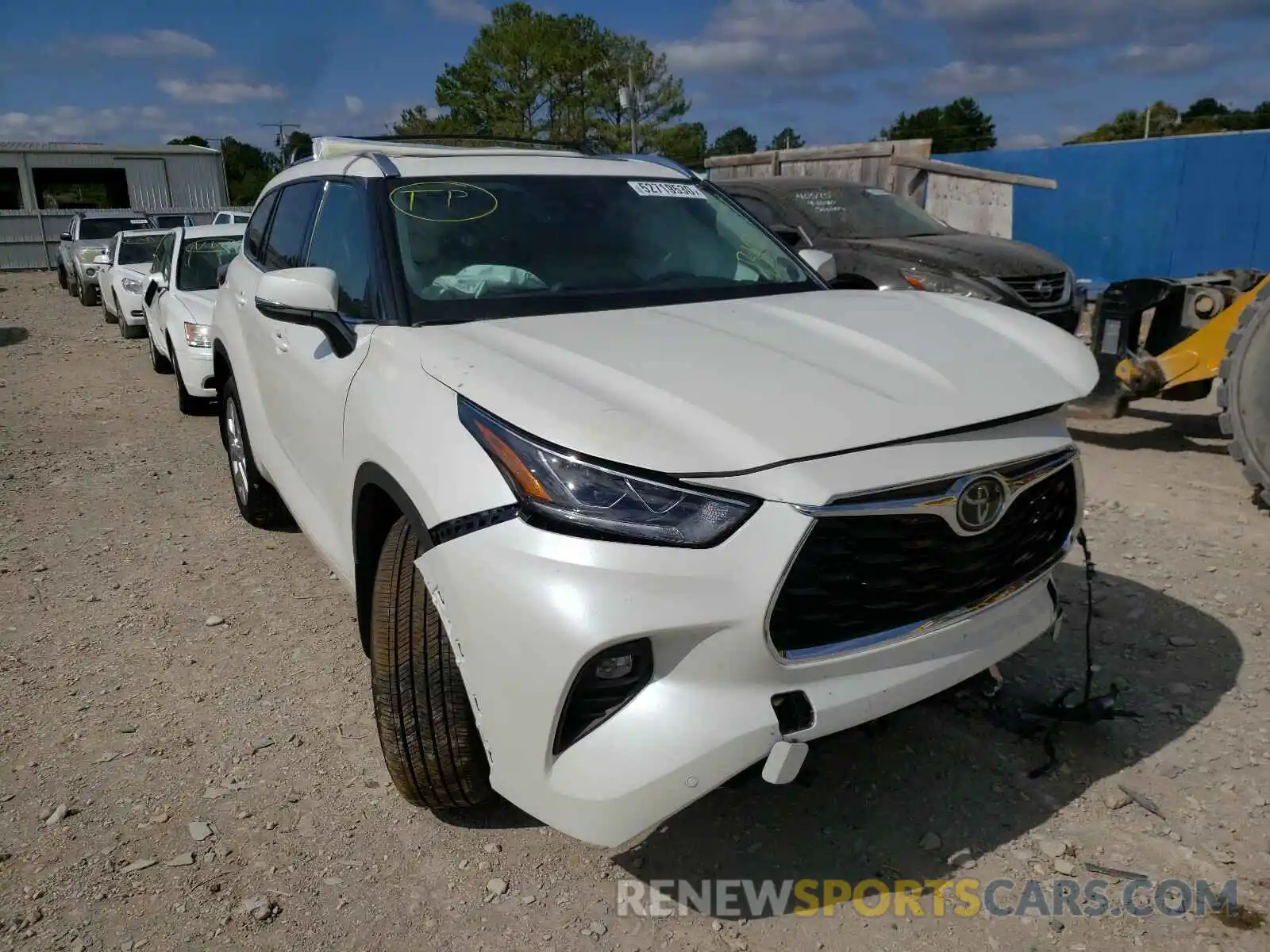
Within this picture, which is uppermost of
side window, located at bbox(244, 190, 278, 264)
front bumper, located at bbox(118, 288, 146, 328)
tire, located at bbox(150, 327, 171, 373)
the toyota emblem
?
side window, located at bbox(244, 190, 278, 264)

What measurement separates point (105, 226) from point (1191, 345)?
21.5 m

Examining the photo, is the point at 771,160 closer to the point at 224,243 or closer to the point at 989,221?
the point at 989,221

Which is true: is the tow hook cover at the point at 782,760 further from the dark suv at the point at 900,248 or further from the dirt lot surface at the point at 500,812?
the dark suv at the point at 900,248

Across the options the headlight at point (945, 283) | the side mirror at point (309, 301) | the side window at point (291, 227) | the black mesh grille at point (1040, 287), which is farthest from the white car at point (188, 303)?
the black mesh grille at point (1040, 287)

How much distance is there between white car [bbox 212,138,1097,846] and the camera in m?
2.04

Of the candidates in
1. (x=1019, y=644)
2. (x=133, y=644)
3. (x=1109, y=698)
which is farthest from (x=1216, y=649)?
(x=133, y=644)

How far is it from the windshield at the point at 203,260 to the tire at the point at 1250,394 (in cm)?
799

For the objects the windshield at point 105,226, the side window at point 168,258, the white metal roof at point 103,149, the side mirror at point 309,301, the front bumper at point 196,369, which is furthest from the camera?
the white metal roof at point 103,149

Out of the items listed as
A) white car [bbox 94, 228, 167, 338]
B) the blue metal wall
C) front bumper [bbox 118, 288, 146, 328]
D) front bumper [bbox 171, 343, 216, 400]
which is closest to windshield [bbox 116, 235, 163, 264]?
white car [bbox 94, 228, 167, 338]

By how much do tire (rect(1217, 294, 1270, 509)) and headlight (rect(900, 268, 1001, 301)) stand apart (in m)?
2.25

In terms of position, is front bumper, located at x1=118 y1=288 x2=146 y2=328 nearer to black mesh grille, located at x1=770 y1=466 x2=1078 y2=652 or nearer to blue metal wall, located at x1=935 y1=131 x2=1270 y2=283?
blue metal wall, located at x1=935 y1=131 x2=1270 y2=283

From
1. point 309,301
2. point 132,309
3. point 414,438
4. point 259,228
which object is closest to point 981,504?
point 414,438

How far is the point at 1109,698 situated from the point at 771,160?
11556 millimetres

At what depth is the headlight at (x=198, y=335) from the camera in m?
8.02
